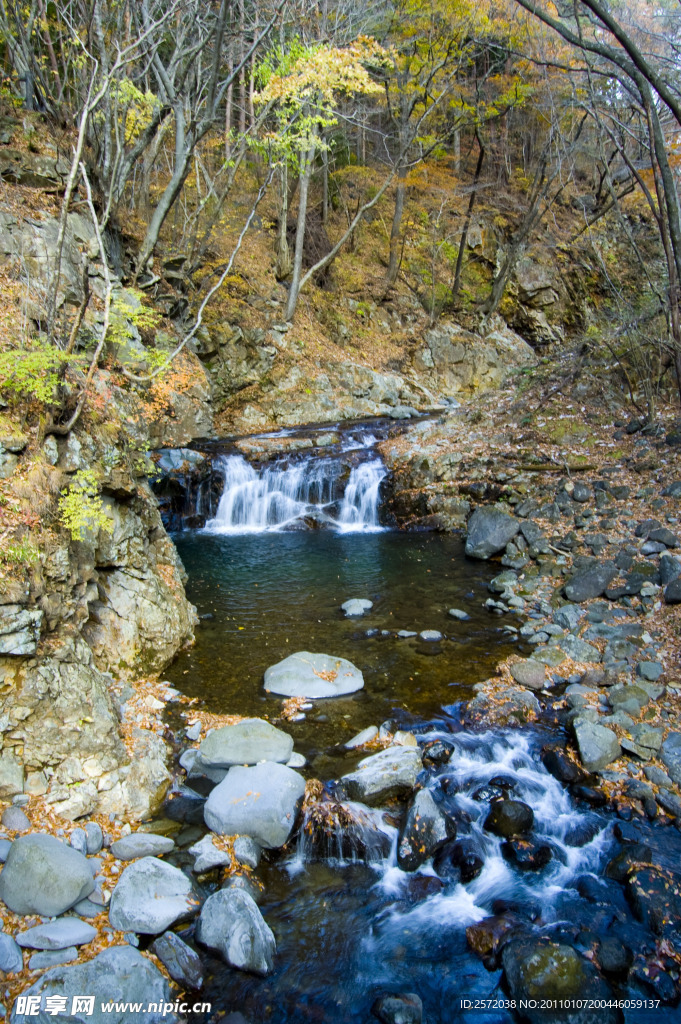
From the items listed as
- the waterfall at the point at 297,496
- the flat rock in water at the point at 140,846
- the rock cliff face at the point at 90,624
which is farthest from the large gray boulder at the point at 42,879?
the waterfall at the point at 297,496

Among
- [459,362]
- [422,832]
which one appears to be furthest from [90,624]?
[459,362]

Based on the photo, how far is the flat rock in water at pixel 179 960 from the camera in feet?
10.4

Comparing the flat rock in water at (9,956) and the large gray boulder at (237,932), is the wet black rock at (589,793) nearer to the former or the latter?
the large gray boulder at (237,932)

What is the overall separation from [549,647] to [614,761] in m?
1.87

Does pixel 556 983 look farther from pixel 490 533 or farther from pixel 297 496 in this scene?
pixel 297 496

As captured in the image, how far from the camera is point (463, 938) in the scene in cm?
360

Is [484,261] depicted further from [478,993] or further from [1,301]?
[478,993]

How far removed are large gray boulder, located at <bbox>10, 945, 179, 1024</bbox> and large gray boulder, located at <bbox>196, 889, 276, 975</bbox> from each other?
1.11 ft

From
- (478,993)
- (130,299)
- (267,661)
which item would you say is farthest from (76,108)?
(478,993)

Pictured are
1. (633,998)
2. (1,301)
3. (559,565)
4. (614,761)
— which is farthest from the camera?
(559,565)

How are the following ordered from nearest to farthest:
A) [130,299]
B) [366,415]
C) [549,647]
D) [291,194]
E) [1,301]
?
1. [1,301]
2. [549,647]
3. [130,299]
4. [366,415]
5. [291,194]

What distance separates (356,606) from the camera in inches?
324

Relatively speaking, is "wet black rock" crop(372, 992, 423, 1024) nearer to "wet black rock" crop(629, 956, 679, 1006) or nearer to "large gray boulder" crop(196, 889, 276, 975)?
"large gray boulder" crop(196, 889, 276, 975)

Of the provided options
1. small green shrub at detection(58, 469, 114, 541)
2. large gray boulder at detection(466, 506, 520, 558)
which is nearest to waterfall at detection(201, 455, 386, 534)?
large gray boulder at detection(466, 506, 520, 558)
